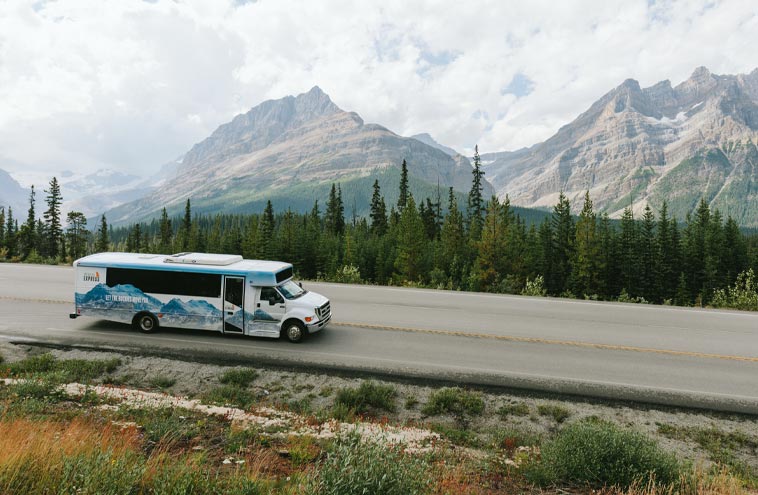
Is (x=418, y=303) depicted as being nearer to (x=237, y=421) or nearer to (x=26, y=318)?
(x=237, y=421)

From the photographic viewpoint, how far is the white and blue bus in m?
12.9

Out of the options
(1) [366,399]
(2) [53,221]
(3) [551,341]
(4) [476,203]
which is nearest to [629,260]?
(4) [476,203]

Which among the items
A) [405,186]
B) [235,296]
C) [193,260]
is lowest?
[235,296]

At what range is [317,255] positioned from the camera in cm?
5462

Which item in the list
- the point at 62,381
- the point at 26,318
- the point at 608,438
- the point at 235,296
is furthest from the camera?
the point at 26,318

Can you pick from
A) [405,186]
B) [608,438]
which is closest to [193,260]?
[608,438]

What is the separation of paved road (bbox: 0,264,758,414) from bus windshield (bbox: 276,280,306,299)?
156 centimetres

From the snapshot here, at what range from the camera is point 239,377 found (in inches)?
413

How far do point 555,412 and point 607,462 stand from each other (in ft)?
9.21

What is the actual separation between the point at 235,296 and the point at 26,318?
9.21m

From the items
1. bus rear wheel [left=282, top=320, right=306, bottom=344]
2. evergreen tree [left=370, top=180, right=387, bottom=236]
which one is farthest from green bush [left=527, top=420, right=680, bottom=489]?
evergreen tree [left=370, top=180, right=387, bottom=236]

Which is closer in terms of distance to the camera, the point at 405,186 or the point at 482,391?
the point at 482,391

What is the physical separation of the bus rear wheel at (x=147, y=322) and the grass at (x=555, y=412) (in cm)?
1218

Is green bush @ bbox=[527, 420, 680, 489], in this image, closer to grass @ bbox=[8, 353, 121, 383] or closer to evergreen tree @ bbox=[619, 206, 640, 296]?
grass @ bbox=[8, 353, 121, 383]
